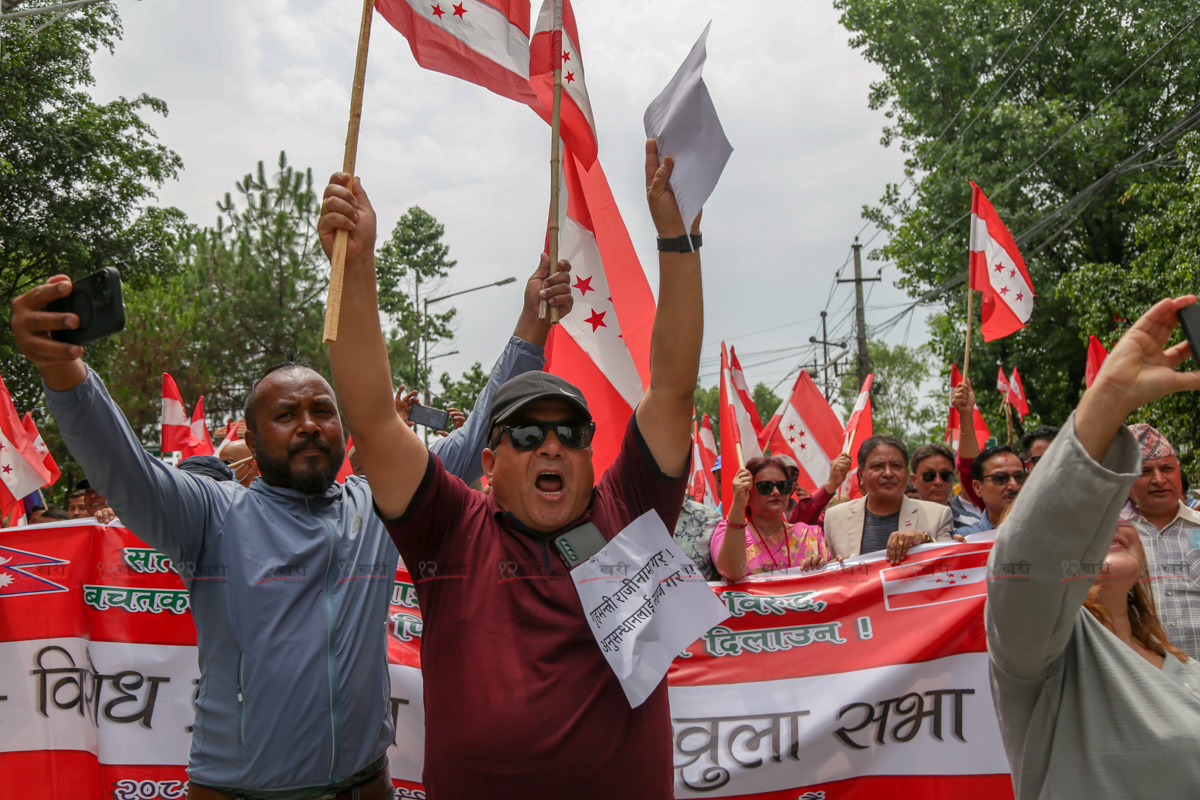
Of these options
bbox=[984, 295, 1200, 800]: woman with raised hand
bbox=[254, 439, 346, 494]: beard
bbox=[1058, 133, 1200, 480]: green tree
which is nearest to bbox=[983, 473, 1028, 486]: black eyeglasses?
bbox=[984, 295, 1200, 800]: woman with raised hand

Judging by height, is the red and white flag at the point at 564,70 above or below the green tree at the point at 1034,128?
below

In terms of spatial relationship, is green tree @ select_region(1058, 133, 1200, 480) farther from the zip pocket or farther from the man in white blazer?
the zip pocket

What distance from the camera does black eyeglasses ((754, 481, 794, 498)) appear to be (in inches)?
186

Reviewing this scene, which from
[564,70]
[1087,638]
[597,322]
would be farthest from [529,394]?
[564,70]

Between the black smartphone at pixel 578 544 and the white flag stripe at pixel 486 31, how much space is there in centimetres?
213

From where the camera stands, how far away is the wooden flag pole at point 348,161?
1864 mm

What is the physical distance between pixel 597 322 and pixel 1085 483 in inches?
105

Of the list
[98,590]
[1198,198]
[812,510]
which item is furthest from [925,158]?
[98,590]

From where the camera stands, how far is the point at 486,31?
3537mm

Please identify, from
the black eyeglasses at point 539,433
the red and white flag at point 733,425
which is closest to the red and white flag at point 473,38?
the black eyeglasses at point 539,433

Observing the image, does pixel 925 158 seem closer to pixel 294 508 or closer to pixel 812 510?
pixel 812 510

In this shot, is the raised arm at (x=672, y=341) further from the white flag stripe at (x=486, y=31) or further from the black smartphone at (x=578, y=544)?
the white flag stripe at (x=486, y=31)

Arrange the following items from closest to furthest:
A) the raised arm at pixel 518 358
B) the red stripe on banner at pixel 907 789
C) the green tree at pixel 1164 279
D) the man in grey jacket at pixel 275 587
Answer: the man in grey jacket at pixel 275 587, the raised arm at pixel 518 358, the red stripe on banner at pixel 907 789, the green tree at pixel 1164 279

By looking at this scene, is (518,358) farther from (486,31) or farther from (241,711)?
(486,31)
